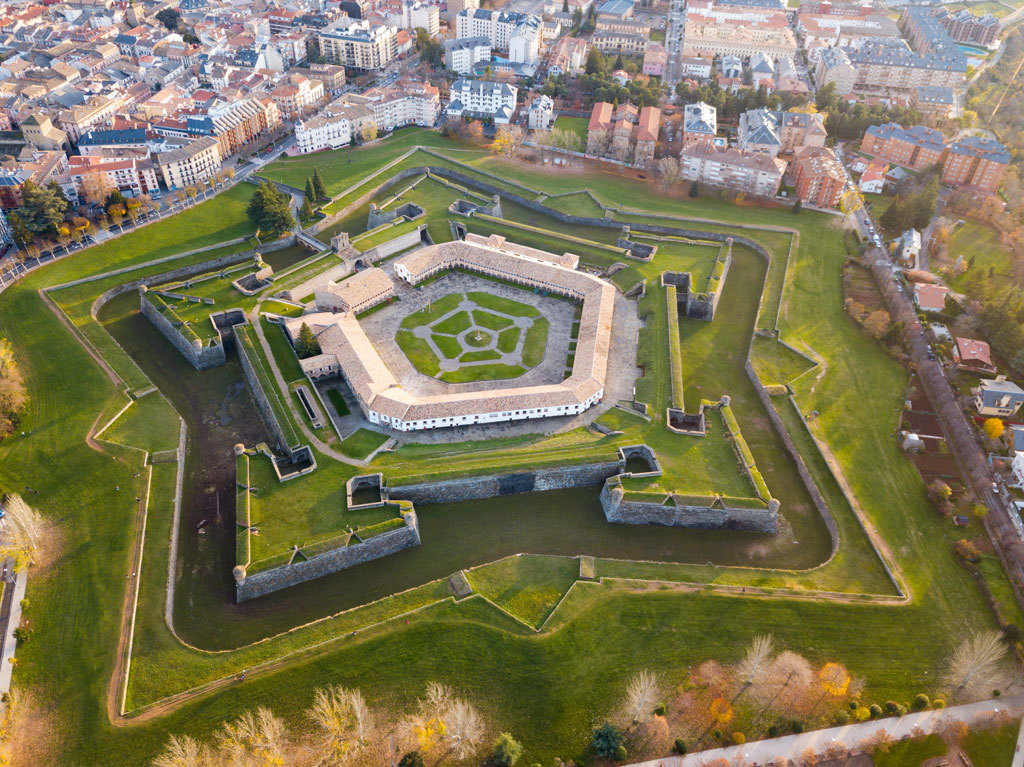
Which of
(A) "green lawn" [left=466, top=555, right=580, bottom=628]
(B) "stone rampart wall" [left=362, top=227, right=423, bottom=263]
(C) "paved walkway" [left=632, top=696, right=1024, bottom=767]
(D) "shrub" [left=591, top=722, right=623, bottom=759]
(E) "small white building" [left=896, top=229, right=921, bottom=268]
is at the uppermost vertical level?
(E) "small white building" [left=896, top=229, right=921, bottom=268]

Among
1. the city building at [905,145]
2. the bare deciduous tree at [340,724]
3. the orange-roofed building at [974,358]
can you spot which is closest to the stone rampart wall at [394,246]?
the bare deciduous tree at [340,724]

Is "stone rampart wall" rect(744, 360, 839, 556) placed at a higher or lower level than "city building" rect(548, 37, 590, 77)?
lower

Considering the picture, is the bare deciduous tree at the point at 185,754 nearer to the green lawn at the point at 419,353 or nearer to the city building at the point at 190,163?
the green lawn at the point at 419,353

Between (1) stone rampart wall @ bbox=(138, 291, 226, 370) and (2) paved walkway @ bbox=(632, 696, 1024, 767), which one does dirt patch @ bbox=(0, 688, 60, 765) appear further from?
(2) paved walkway @ bbox=(632, 696, 1024, 767)

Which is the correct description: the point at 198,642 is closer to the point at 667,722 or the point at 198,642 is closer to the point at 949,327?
the point at 667,722

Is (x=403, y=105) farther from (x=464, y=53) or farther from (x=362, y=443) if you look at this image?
(x=362, y=443)

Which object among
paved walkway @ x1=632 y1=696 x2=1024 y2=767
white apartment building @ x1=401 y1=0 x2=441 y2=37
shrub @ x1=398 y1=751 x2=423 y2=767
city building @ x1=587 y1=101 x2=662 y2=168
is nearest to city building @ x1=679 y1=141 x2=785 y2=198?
city building @ x1=587 y1=101 x2=662 y2=168
